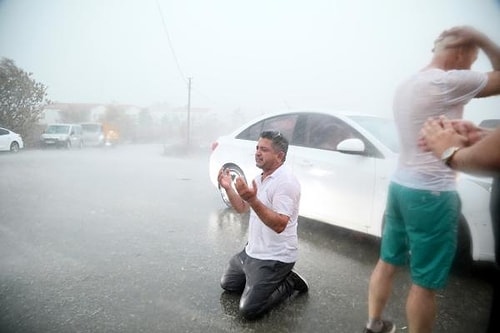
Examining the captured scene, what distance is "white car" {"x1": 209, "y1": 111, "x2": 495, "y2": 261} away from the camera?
2.60m

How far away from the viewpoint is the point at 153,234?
3.87 m

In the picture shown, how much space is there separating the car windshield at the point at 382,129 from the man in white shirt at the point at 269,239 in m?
1.43

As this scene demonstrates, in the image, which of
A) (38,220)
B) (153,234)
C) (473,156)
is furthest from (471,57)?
(38,220)

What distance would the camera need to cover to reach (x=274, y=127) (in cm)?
431

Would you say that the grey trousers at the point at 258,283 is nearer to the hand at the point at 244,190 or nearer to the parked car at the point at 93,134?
the hand at the point at 244,190

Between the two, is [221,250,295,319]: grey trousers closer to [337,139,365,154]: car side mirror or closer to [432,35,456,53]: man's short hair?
[337,139,365,154]: car side mirror

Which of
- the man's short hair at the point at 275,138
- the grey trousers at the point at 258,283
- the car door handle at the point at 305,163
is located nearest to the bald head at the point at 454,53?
the man's short hair at the point at 275,138

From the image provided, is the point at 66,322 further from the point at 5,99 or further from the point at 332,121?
the point at 332,121

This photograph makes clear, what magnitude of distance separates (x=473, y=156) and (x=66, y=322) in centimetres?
247

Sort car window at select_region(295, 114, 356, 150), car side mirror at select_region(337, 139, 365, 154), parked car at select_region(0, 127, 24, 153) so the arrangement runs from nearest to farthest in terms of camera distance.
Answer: car side mirror at select_region(337, 139, 365, 154), car window at select_region(295, 114, 356, 150), parked car at select_region(0, 127, 24, 153)

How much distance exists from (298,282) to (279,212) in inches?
29.5

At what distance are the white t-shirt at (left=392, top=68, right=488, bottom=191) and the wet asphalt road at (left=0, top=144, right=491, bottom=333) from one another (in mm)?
1150

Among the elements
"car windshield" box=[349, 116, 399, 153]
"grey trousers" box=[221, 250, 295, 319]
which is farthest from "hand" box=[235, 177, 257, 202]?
"car windshield" box=[349, 116, 399, 153]

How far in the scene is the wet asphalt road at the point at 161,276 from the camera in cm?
210
